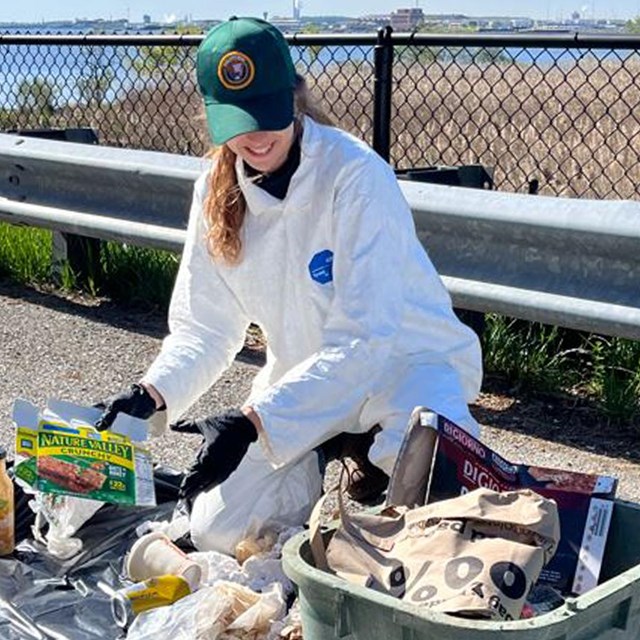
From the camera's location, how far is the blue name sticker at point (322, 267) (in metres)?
3.51

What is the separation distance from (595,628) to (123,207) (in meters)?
4.32

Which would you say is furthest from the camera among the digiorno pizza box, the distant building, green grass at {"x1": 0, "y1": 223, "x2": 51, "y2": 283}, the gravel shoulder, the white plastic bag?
the distant building

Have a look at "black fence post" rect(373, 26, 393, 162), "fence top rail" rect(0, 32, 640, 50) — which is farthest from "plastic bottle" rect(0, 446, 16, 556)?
"black fence post" rect(373, 26, 393, 162)

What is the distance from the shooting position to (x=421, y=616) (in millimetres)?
2201

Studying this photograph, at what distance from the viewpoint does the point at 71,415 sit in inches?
143

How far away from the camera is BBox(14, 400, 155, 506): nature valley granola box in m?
3.55

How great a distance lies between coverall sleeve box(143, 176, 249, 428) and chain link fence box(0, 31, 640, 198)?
6.49 feet

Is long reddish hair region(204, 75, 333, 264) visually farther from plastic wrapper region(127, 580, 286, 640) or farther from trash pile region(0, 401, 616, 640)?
plastic wrapper region(127, 580, 286, 640)

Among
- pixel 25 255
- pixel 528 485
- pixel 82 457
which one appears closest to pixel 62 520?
pixel 82 457

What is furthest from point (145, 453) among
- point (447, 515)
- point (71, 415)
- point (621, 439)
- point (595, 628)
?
point (621, 439)

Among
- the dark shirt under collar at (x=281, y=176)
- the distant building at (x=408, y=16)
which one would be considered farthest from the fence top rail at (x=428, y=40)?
the distant building at (x=408, y=16)

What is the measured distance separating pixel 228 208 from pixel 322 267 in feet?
1.03

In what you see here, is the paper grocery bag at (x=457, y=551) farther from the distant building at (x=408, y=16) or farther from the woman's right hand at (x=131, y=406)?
the distant building at (x=408, y=16)

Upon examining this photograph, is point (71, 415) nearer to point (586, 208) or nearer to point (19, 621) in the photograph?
point (19, 621)
